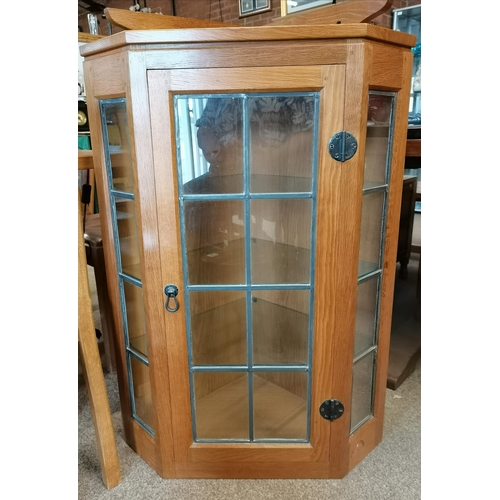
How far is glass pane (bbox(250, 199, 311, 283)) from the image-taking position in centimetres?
128

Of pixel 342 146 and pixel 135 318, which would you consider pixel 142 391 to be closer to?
pixel 135 318

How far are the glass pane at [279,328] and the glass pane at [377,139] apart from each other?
441mm

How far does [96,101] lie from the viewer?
4.34 ft

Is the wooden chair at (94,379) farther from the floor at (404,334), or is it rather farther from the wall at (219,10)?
the wall at (219,10)

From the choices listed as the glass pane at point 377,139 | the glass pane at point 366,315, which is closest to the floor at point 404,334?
the glass pane at point 366,315

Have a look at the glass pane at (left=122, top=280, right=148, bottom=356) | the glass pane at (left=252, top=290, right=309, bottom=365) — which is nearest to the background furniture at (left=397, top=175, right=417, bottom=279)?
the glass pane at (left=252, top=290, right=309, bottom=365)

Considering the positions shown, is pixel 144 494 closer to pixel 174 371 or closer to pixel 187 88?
pixel 174 371

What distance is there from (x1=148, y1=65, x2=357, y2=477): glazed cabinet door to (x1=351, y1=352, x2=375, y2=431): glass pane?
10cm

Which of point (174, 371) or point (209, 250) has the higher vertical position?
point (209, 250)

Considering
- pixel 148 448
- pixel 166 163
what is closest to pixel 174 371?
pixel 148 448

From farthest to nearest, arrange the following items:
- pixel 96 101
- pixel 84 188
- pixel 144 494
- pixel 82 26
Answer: pixel 82 26 → pixel 84 188 → pixel 144 494 → pixel 96 101

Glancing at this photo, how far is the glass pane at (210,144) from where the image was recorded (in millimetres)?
1189

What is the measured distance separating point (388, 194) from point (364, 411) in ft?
2.63

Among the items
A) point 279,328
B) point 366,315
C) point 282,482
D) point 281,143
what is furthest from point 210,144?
point 282,482
